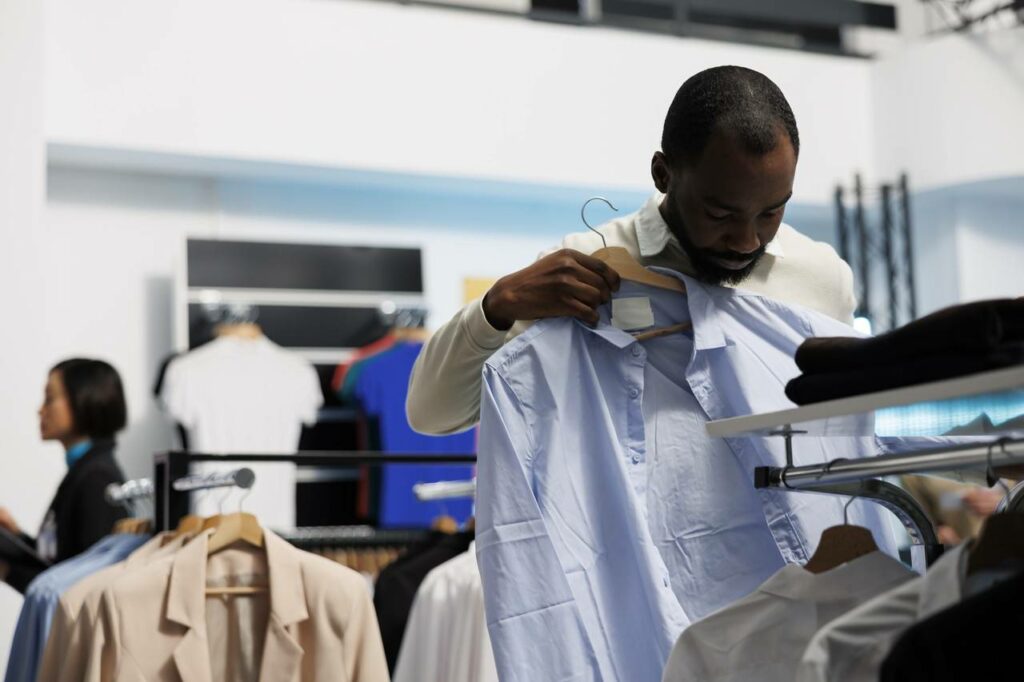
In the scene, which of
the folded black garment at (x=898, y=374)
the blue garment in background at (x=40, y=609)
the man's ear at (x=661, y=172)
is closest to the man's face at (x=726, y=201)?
the man's ear at (x=661, y=172)

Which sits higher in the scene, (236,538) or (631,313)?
(631,313)

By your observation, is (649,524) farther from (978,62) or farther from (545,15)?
(978,62)

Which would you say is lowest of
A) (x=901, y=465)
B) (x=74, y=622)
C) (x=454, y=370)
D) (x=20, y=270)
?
(x=74, y=622)

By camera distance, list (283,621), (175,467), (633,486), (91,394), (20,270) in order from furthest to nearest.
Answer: (20,270) < (91,394) < (175,467) < (283,621) < (633,486)

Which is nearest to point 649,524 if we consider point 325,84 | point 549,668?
point 549,668

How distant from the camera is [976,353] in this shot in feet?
3.71

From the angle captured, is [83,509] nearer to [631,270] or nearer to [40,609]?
[40,609]

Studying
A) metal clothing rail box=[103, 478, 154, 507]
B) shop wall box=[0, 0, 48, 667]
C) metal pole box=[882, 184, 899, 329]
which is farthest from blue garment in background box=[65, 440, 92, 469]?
metal pole box=[882, 184, 899, 329]

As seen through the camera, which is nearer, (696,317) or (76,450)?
(696,317)

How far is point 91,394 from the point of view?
4.15 m

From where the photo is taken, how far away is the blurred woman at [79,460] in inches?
150

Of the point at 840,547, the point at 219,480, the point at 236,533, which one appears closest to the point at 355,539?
the point at 219,480

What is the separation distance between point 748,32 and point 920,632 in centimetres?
721

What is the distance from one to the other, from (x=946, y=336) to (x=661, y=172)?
2.31 ft
